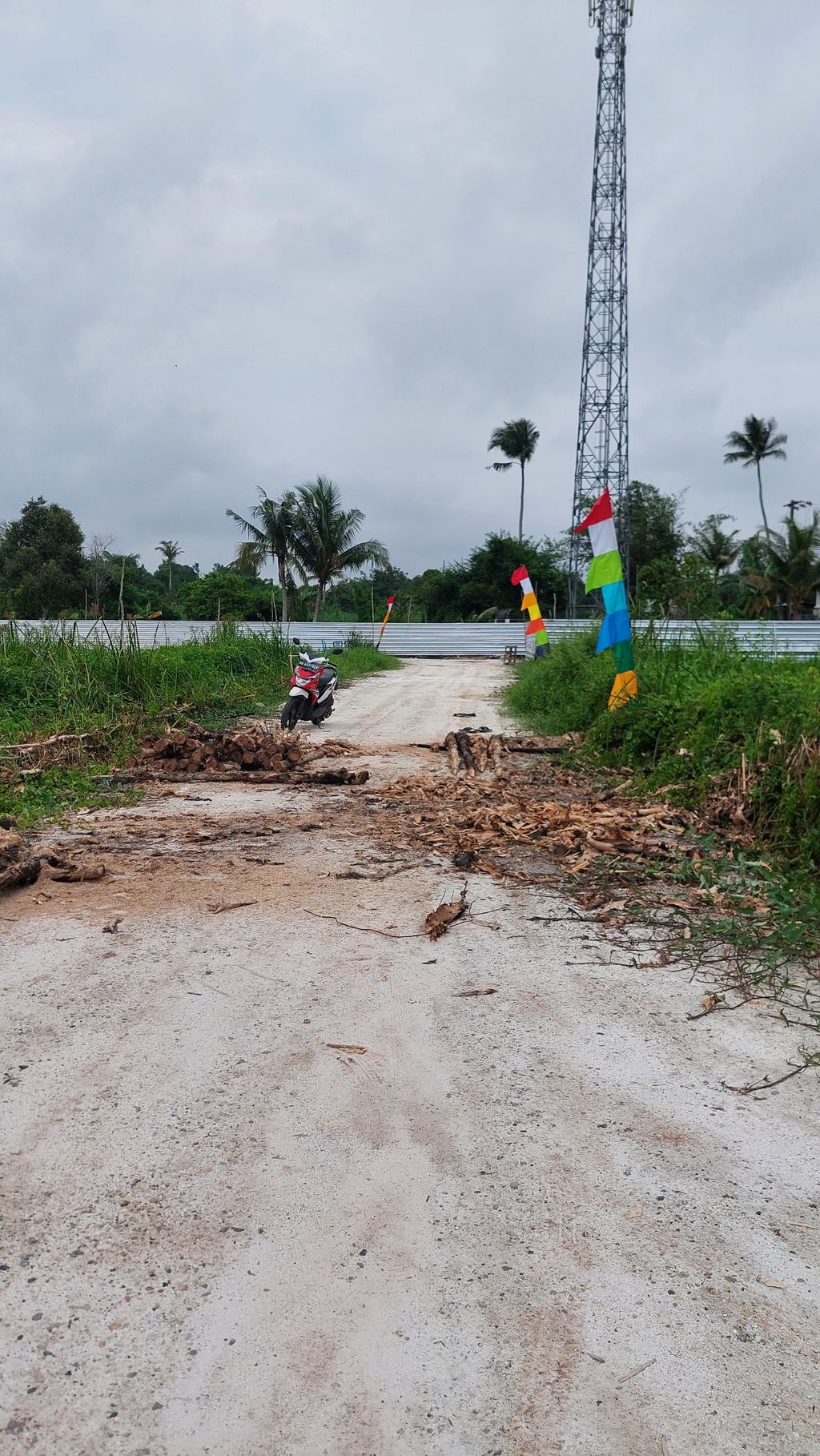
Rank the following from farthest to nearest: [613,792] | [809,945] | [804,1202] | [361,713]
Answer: [361,713]
[613,792]
[809,945]
[804,1202]

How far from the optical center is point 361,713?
39.8 feet

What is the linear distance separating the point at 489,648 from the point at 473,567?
17188mm

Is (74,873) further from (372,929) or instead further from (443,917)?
(443,917)

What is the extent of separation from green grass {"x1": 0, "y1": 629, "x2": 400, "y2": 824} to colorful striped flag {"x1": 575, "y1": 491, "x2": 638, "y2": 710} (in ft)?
14.1

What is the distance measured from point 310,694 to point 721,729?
542 centimetres

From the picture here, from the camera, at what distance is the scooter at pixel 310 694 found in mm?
10164

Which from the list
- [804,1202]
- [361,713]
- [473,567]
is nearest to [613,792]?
[804,1202]

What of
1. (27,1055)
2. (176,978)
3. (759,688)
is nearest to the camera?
(27,1055)

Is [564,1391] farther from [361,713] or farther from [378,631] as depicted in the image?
[378,631]

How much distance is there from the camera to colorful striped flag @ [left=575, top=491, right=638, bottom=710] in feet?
25.4

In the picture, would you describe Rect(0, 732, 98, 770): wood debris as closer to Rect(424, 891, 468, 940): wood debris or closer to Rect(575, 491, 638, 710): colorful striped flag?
Rect(424, 891, 468, 940): wood debris

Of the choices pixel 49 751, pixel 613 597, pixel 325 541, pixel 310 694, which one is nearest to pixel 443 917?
pixel 613 597

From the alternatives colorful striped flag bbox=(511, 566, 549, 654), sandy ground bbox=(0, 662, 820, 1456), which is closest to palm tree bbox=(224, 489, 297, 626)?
colorful striped flag bbox=(511, 566, 549, 654)

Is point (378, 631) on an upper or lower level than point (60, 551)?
lower
